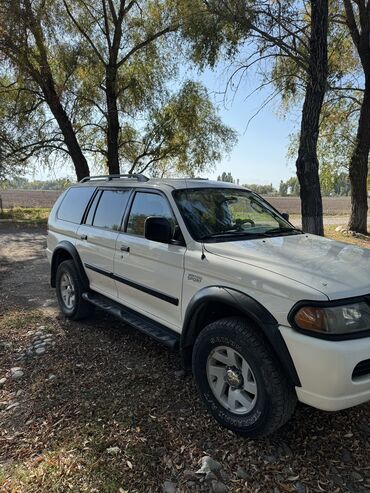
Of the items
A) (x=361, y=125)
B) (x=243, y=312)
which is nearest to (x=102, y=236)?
(x=243, y=312)

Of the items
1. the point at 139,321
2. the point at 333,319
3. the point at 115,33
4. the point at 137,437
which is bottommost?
the point at 137,437

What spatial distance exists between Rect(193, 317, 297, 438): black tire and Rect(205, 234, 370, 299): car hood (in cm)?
48

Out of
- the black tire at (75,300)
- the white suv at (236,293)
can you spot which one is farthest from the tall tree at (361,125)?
the black tire at (75,300)

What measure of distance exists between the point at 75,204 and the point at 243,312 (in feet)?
11.4

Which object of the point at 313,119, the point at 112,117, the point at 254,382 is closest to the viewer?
the point at 254,382

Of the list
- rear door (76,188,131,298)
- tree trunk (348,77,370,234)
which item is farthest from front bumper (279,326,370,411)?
tree trunk (348,77,370,234)

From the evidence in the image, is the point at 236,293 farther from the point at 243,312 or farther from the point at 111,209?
the point at 111,209

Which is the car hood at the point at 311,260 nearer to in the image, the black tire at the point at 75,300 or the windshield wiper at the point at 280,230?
the windshield wiper at the point at 280,230

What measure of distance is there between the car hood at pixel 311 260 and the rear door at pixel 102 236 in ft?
5.02

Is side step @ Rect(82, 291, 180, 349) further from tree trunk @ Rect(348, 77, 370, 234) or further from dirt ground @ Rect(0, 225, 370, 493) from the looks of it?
tree trunk @ Rect(348, 77, 370, 234)

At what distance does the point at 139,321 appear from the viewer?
13.5ft

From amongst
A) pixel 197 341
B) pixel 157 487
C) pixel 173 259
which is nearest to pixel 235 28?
pixel 173 259

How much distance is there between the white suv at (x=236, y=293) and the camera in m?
2.56

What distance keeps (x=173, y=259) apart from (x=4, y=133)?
14710mm
